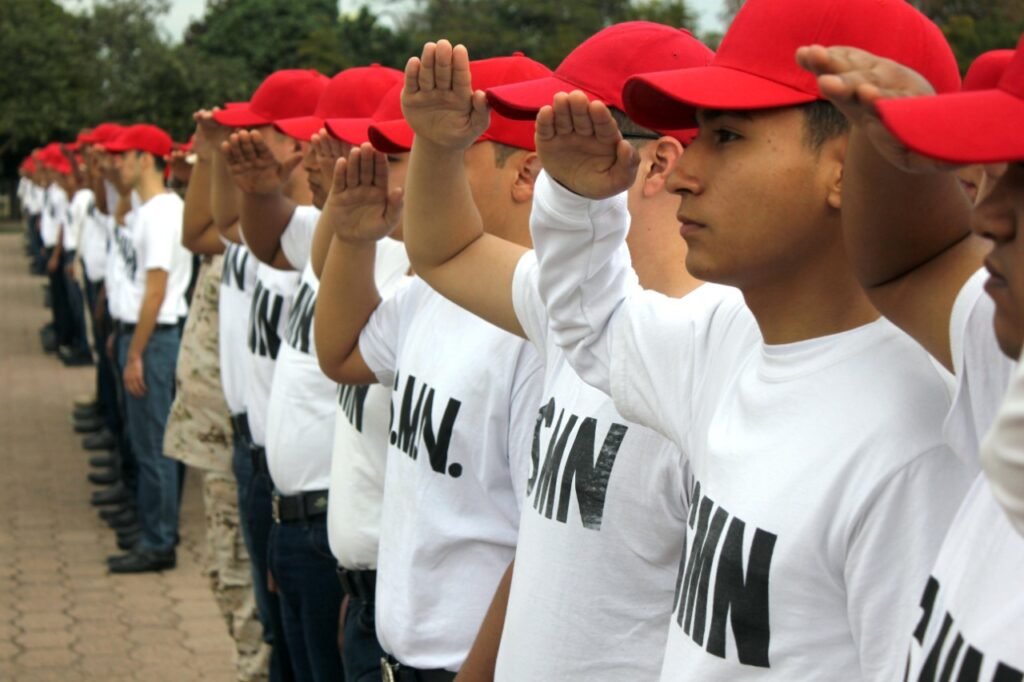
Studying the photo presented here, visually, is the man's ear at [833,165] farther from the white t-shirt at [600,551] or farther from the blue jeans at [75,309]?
the blue jeans at [75,309]

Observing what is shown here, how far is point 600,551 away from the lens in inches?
95.3

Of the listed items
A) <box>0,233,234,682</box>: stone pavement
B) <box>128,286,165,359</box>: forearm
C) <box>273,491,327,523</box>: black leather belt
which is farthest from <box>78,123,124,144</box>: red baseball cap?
<box>273,491,327,523</box>: black leather belt

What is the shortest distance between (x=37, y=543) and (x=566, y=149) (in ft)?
23.6

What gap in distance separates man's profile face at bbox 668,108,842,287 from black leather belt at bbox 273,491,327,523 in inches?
102

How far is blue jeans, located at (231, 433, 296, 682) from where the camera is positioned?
505 cm

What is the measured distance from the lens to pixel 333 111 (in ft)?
16.9

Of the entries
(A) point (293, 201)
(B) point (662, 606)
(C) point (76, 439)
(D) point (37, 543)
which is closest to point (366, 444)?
(B) point (662, 606)

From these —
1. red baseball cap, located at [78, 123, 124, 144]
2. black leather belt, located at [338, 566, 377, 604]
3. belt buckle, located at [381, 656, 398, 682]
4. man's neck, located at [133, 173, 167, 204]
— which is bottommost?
red baseball cap, located at [78, 123, 124, 144]

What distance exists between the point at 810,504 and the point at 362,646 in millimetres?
2047

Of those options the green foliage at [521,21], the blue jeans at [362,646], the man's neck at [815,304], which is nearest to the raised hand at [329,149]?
the blue jeans at [362,646]

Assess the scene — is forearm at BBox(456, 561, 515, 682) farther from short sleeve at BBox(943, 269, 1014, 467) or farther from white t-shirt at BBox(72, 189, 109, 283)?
white t-shirt at BBox(72, 189, 109, 283)

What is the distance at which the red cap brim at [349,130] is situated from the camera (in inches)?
160

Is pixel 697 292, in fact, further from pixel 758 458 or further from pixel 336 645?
pixel 336 645

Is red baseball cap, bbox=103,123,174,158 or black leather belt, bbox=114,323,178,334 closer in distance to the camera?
black leather belt, bbox=114,323,178,334
